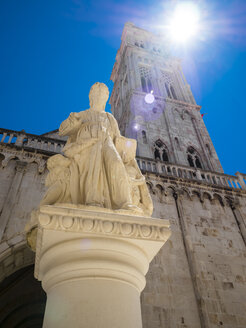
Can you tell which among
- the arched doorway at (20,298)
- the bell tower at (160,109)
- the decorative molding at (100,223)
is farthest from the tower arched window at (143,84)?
the decorative molding at (100,223)

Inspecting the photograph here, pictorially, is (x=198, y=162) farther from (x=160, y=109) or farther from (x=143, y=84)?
(x=143, y=84)

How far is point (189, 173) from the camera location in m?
12.2

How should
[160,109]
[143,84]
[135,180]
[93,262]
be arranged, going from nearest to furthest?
[93,262] → [135,180] → [160,109] → [143,84]

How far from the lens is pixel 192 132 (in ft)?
62.2

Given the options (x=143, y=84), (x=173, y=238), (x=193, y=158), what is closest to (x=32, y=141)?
(x=173, y=238)

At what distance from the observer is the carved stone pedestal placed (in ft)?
6.68

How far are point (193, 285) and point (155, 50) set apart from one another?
24.1 m

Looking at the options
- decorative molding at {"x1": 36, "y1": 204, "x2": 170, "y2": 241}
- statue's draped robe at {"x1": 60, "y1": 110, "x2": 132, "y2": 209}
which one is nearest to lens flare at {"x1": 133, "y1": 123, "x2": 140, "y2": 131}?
statue's draped robe at {"x1": 60, "y1": 110, "x2": 132, "y2": 209}

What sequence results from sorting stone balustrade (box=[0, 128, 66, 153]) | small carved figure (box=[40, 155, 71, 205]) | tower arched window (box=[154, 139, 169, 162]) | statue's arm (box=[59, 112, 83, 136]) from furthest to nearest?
1. tower arched window (box=[154, 139, 169, 162])
2. stone balustrade (box=[0, 128, 66, 153])
3. statue's arm (box=[59, 112, 83, 136])
4. small carved figure (box=[40, 155, 71, 205])

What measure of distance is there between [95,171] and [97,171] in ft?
0.08

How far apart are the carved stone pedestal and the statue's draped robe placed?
446 millimetres

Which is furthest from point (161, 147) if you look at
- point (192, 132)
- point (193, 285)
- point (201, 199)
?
point (193, 285)

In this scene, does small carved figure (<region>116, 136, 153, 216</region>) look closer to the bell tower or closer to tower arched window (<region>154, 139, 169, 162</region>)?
the bell tower

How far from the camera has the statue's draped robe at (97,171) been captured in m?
2.89
